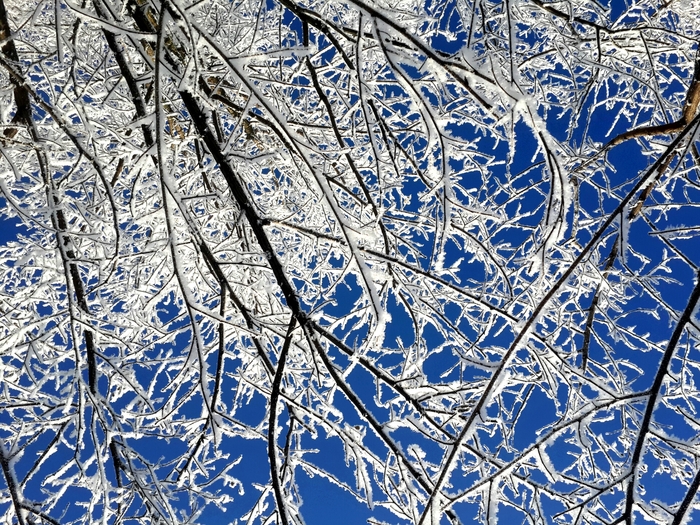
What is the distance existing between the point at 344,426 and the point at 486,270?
5.13 ft

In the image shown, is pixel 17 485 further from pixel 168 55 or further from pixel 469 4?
pixel 469 4

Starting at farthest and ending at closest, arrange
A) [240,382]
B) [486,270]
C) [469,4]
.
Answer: [486,270] < [240,382] < [469,4]

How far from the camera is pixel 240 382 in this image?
2.43 metres

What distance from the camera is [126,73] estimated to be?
1775 mm

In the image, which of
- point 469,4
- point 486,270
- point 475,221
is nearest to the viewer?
point 469,4

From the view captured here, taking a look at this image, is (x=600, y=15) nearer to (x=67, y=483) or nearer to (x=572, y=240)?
(x=572, y=240)

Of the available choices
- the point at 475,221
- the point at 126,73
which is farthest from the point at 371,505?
the point at 126,73

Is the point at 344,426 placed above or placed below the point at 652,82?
below

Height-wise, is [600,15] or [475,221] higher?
[600,15]

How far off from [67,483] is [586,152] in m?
2.75

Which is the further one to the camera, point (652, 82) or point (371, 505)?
point (652, 82)

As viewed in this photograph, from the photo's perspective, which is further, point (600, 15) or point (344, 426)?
point (600, 15)

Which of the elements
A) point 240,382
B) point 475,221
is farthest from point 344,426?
point 475,221

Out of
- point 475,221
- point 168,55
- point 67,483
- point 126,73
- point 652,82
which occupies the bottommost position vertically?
point 67,483
